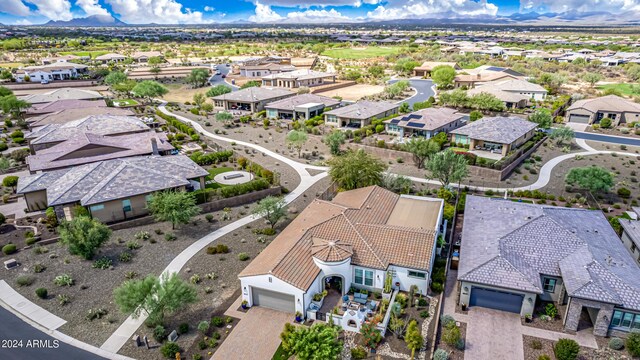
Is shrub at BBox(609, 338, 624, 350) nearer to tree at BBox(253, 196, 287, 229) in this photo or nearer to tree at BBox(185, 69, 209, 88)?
tree at BBox(253, 196, 287, 229)

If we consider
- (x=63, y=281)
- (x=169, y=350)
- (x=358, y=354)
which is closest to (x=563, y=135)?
(x=358, y=354)

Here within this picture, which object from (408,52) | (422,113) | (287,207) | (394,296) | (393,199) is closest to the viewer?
(394,296)

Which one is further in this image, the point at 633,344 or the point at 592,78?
the point at 592,78

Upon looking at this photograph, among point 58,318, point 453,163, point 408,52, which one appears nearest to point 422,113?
point 453,163

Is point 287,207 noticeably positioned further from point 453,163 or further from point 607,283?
point 607,283

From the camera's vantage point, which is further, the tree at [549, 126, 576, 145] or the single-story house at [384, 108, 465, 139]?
the single-story house at [384, 108, 465, 139]

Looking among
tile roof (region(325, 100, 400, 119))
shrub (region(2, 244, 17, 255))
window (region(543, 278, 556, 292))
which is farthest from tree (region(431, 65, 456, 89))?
shrub (region(2, 244, 17, 255))

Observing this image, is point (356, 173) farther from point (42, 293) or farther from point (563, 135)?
point (563, 135)
